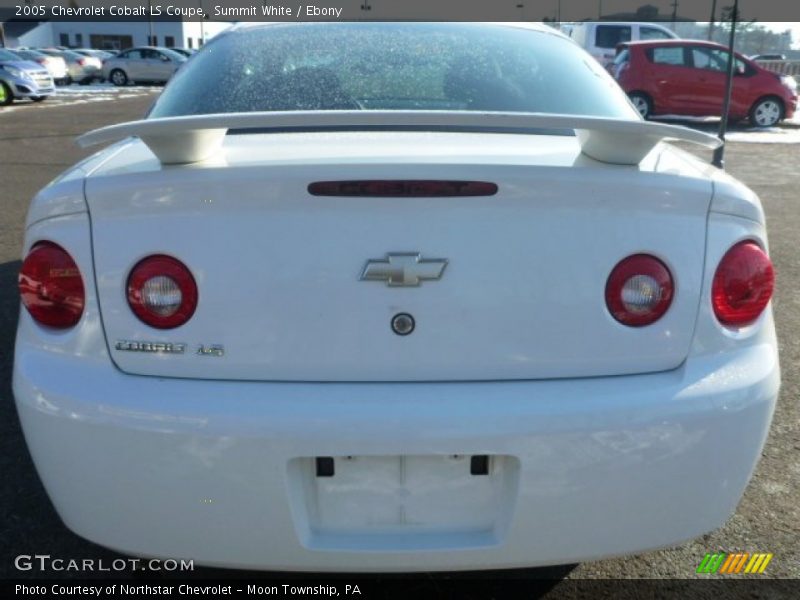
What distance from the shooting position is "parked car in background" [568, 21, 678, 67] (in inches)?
779

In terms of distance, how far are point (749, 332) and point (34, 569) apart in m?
2.14

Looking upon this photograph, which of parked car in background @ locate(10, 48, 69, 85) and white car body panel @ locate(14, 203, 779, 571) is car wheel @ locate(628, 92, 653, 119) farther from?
parked car in background @ locate(10, 48, 69, 85)

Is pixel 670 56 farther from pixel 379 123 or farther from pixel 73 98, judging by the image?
pixel 73 98

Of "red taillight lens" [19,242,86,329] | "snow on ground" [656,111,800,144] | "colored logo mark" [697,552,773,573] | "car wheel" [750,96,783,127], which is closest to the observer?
"red taillight lens" [19,242,86,329]

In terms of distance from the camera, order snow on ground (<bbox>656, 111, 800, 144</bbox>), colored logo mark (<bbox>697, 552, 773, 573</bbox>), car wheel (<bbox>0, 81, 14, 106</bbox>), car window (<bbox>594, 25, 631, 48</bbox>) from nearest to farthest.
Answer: colored logo mark (<bbox>697, 552, 773, 573</bbox>) → snow on ground (<bbox>656, 111, 800, 144</bbox>) → car wheel (<bbox>0, 81, 14, 106</bbox>) → car window (<bbox>594, 25, 631, 48</bbox>)

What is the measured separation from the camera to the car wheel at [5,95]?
749 inches

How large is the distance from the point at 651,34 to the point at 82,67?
2380 cm

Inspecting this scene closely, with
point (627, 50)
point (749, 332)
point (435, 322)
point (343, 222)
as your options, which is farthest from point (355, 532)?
point (627, 50)

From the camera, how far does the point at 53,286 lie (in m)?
1.79

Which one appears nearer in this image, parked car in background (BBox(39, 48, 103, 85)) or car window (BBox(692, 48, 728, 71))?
car window (BBox(692, 48, 728, 71))

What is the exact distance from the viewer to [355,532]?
5.69ft

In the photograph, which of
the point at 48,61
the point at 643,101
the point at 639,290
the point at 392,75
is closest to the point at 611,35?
the point at 643,101

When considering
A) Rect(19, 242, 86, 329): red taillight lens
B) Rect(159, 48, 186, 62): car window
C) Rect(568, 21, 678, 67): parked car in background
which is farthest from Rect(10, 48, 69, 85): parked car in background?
Rect(19, 242, 86, 329): red taillight lens

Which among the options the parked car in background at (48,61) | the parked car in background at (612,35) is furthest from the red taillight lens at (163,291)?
the parked car in background at (48,61)
